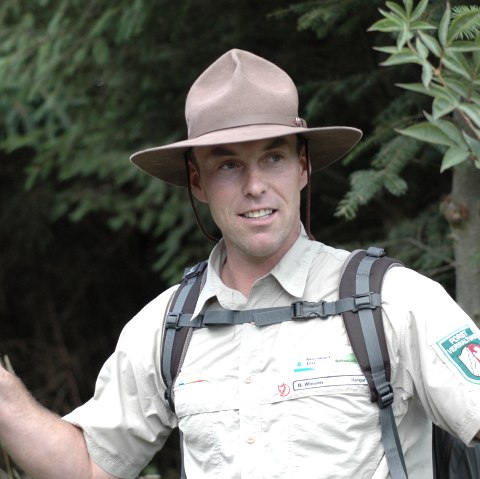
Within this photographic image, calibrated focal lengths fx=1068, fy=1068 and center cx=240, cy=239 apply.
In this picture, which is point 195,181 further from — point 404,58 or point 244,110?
point 404,58

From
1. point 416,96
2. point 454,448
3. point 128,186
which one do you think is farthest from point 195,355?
point 128,186

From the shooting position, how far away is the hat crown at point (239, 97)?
2627 mm

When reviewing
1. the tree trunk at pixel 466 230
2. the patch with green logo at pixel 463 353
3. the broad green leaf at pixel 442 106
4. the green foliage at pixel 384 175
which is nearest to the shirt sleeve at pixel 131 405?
the patch with green logo at pixel 463 353

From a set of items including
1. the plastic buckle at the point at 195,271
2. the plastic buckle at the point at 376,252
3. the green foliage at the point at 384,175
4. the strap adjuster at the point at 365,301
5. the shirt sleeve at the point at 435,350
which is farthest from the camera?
the green foliage at the point at 384,175

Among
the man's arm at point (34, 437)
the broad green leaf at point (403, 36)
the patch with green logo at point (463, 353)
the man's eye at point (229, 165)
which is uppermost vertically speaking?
the broad green leaf at point (403, 36)

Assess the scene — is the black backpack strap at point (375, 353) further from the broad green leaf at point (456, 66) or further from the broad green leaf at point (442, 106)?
the broad green leaf at point (456, 66)

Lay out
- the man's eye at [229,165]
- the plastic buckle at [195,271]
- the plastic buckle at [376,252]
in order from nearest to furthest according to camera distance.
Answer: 1. the plastic buckle at [376,252]
2. the man's eye at [229,165]
3. the plastic buckle at [195,271]

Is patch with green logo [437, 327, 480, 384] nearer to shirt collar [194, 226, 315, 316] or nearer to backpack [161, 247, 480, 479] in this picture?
backpack [161, 247, 480, 479]

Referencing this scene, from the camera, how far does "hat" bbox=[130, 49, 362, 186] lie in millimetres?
2592

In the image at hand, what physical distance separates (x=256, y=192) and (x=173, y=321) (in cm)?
39

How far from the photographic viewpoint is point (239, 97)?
264 centimetres

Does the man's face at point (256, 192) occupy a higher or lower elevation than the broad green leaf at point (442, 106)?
lower

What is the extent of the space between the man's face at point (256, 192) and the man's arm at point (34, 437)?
0.65m

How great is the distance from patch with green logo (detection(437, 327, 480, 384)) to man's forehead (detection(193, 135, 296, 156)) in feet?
2.08
